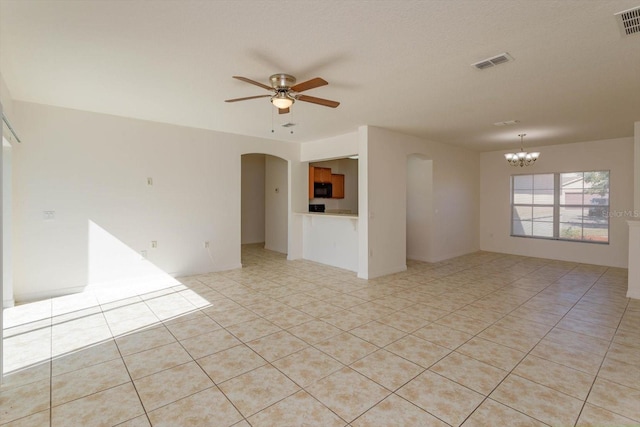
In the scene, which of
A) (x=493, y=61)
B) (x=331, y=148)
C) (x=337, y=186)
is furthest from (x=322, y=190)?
(x=493, y=61)

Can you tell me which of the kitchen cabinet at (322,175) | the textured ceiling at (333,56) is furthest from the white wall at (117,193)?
the kitchen cabinet at (322,175)

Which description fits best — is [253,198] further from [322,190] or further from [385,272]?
[385,272]

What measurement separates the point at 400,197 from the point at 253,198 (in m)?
5.26

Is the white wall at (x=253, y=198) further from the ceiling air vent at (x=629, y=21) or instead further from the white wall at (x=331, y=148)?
the ceiling air vent at (x=629, y=21)

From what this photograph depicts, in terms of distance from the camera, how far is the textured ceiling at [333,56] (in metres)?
2.12

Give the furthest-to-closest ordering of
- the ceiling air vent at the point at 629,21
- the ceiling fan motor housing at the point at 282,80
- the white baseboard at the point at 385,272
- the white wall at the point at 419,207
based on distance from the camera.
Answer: the white wall at the point at 419,207 < the white baseboard at the point at 385,272 < the ceiling fan motor housing at the point at 282,80 < the ceiling air vent at the point at 629,21

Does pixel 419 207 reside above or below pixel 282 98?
below

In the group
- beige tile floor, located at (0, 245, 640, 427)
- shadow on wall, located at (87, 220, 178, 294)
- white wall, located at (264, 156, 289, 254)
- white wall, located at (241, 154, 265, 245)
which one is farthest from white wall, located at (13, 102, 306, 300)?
white wall, located at (241, 154, 265, 245)

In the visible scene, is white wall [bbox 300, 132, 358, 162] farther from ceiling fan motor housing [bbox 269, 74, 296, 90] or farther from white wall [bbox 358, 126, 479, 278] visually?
ceiling fan motor housing [bbox 269, 74, 296, 90]

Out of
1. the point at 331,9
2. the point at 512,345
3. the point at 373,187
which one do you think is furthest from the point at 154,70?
the point at 512,345

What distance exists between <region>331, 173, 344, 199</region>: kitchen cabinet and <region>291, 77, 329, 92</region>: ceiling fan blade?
220 inches

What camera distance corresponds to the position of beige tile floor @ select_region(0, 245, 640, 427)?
6.63 ft

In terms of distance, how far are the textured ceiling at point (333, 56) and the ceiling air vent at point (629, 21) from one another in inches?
2.5

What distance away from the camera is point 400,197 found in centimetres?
603
